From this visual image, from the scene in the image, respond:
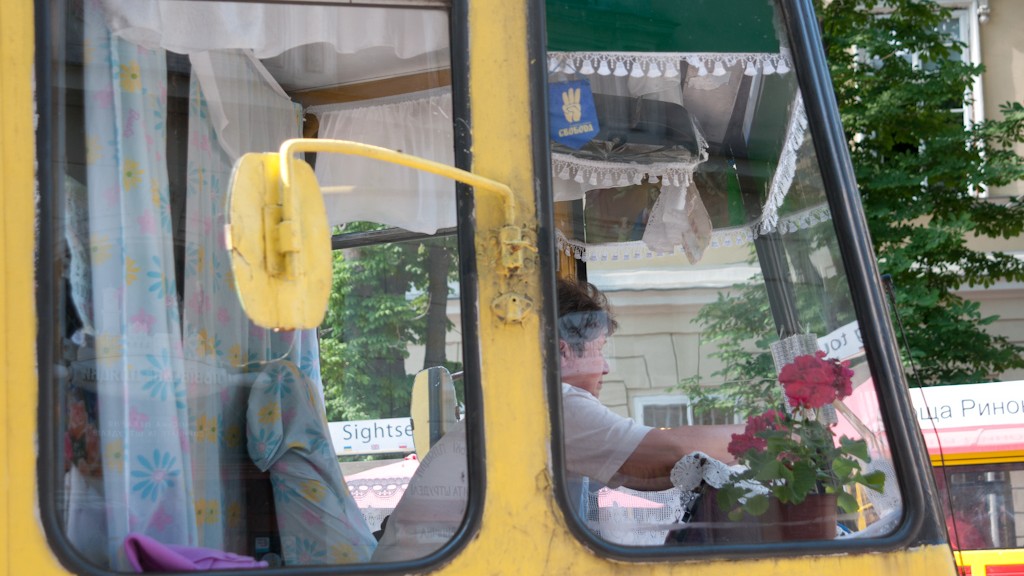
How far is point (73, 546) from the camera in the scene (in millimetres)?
1659

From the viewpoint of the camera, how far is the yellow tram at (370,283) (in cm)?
168

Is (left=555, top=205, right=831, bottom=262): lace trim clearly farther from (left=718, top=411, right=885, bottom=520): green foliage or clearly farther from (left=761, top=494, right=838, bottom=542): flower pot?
(left=761, top=494, right=838, bottom=542): flower pot

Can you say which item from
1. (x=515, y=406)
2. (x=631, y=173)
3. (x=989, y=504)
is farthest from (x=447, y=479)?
(x=989, y=504)

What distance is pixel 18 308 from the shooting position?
165cm

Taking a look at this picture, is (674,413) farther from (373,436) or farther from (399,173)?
(399,173)

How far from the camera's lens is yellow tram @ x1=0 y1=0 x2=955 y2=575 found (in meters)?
1.68

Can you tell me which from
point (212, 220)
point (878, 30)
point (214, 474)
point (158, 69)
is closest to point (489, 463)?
point (214, 474)

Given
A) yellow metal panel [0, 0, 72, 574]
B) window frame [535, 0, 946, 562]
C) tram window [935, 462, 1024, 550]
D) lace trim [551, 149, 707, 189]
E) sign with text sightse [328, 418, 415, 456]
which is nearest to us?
yellow metal panel [0, 0, 72, 574]

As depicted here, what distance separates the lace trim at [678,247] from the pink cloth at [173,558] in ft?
2.51

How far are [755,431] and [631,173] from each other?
757 millimetres

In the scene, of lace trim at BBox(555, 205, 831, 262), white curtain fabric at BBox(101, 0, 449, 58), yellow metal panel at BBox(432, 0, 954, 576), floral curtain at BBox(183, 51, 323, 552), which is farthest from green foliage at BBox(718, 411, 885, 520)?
white curtain fabric at BBox(101, 0, 449, 58)

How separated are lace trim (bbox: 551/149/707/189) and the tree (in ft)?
27.1

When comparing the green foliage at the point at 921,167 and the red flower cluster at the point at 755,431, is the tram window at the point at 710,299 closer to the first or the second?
the red flower cluster at the point at 755,431

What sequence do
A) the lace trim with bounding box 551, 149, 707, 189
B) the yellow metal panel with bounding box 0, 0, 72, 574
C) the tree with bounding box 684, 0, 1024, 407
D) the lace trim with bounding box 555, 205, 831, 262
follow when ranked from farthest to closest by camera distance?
1. the tree with bounding box 684, 0, 1024, 407
2. the lace trim with bounding box 551, 149, 707, 189
3. the lace trim with bounding box 555, 205, 831, 262
4. the yellow metal panel with bounding box 0, 0, 72, 574
